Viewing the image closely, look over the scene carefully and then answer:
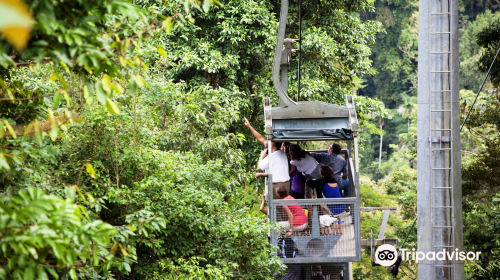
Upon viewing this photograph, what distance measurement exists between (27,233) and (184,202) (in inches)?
127

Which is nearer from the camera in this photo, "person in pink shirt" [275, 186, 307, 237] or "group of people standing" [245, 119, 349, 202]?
"person in pink shirt" [275, 186, 307, 237]

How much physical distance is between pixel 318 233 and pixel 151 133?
2.32m

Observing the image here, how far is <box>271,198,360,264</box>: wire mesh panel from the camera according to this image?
6406 millimetres

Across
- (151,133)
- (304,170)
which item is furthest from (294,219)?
(151,133)

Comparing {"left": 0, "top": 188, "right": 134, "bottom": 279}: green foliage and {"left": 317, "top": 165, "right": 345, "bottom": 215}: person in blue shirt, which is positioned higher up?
{"left": 0, "top": 188, "right": 134, "bottom": 279}: green foliage

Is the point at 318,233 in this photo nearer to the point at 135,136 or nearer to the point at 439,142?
the point at 439,142

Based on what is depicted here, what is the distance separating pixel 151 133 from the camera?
6.41 metres

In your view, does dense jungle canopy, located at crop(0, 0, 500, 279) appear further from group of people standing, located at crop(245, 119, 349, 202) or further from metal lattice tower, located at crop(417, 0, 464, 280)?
metal lattice tower, located at crop(417, 0, 464, 280)

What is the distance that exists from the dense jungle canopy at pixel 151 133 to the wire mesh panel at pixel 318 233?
54 cm

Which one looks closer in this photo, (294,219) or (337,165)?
(294,219)


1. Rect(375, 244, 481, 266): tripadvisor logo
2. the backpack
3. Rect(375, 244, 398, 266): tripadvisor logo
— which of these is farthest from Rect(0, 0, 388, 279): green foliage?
Rect(375, 244, 398, 266): tripadvisor logo

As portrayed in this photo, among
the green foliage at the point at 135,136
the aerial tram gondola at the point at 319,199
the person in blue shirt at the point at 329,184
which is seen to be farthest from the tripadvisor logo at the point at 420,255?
Answer: the green foliage at the point at 135,136

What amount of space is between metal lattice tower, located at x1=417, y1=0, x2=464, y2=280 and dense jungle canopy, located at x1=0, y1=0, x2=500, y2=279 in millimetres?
2006

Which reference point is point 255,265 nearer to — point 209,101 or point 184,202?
point 184,202
